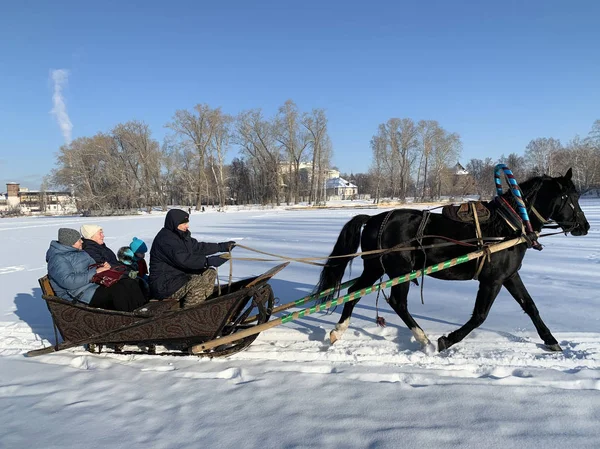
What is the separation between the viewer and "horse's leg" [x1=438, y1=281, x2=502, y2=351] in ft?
11.6

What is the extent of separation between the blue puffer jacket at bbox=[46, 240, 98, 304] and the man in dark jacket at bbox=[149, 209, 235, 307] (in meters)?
0.58

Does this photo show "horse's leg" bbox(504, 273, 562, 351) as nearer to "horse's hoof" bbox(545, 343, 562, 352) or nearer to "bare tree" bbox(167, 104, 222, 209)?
"horse's hoof" bbox(545, 343, 562, 352)

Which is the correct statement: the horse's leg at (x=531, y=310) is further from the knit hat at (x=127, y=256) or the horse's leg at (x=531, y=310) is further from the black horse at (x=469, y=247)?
the knit hat at (x=127, y=256)

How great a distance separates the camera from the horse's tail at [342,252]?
4.37m

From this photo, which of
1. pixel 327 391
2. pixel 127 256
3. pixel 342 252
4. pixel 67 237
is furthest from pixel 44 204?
pixel 327 391

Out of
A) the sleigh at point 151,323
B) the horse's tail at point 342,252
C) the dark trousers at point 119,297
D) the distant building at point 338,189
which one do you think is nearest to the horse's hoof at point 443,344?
the horse's tail at point 342,252

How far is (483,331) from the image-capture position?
4.06 m

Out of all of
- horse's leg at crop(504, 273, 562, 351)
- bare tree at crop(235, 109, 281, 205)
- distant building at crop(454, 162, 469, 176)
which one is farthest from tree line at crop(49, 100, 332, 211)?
horse's leg at crop(504, 273, 562, 351)

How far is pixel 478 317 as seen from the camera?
356 centimetres

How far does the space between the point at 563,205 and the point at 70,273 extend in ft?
15.4

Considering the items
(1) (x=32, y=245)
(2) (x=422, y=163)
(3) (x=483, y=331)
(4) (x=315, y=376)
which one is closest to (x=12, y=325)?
(4) (x=315, y=376)

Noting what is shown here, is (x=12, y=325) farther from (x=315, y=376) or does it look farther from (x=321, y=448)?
(x=321, y=448)

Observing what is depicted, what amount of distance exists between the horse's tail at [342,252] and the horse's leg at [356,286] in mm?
219

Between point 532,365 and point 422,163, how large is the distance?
5122 cm
